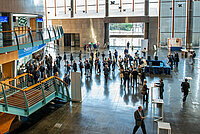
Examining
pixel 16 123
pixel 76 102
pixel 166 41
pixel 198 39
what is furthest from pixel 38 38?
pixel 198 39

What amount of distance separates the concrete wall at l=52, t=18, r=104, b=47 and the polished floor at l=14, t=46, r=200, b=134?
24519 millimetres

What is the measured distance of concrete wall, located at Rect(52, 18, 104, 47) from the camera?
38.5 meters

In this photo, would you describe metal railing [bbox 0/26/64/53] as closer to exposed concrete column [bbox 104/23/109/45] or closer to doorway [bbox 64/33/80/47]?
exposed concrete column [bbox 104/23/109/45]

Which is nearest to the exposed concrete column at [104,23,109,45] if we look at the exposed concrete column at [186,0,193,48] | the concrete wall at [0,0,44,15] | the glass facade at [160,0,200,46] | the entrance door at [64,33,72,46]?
the entrance door at [64,33,72,46]

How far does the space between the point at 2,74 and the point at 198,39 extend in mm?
32457

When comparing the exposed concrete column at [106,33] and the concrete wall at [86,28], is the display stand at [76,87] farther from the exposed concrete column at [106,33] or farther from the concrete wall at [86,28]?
the exposed concrete column at [106,33]

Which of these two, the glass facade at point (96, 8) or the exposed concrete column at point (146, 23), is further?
the glass facade at point (96, 8)

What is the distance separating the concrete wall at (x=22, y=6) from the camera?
53.4 feet

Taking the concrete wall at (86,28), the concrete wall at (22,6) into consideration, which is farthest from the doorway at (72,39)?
the concrete wall at (22,6)

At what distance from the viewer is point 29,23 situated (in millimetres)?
27250

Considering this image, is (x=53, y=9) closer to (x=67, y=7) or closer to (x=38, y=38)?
(x=67, y=7)

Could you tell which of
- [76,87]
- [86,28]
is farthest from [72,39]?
[76,87]

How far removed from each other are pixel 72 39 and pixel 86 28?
4.08m

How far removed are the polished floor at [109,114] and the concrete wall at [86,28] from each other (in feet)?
80.4
